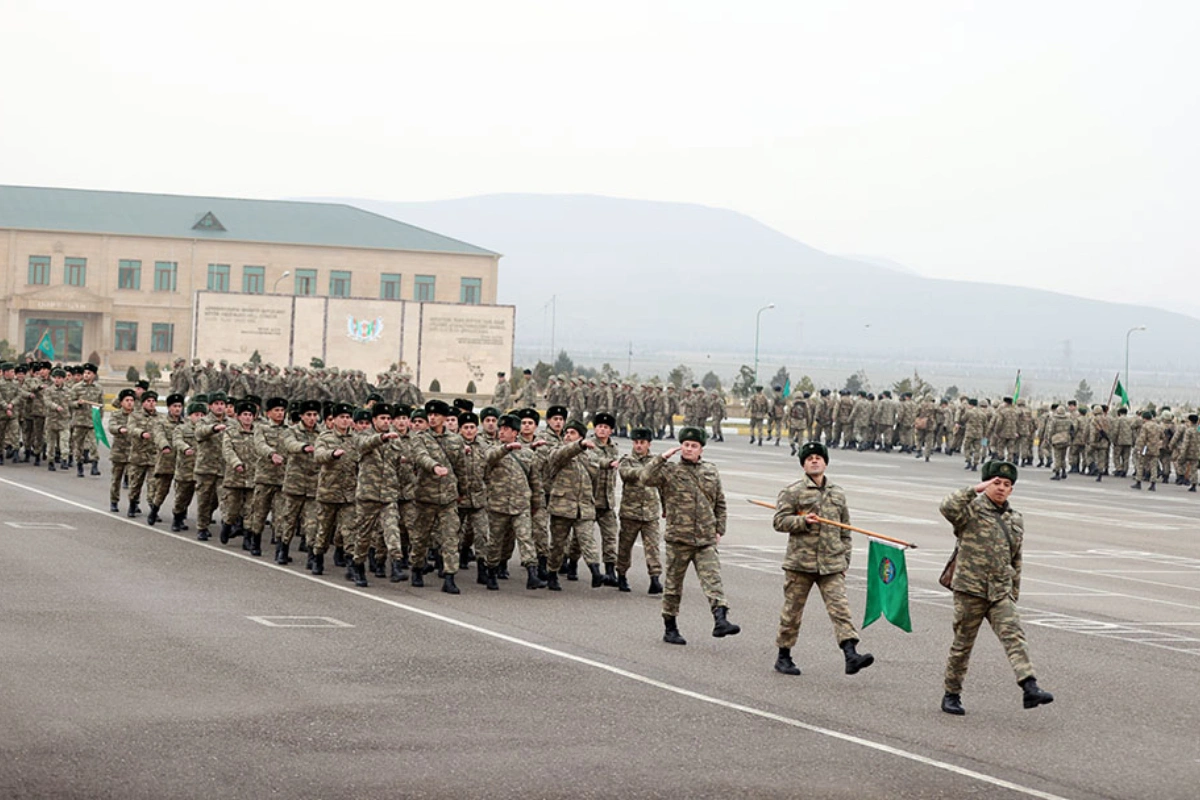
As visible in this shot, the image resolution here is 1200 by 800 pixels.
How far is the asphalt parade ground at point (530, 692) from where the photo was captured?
899 cm

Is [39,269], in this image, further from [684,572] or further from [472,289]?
[684,572]

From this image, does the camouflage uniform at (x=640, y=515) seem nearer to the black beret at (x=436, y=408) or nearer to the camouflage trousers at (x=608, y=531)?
the camouflage trousers at (x=608, y=531)

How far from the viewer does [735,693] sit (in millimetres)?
11539

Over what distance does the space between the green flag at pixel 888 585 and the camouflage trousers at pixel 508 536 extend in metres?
4.76

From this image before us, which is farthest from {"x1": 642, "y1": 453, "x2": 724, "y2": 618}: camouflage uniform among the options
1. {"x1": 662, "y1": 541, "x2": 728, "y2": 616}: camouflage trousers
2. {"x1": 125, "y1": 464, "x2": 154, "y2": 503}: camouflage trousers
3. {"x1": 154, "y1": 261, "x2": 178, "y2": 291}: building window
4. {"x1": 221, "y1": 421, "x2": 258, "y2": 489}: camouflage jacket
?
{"x1": 154, "y1": 261, "x2": 178, "y2": 291}: building window

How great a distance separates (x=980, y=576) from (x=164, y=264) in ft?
302

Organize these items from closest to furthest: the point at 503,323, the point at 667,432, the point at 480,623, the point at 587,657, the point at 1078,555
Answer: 1. the point at 587,657
2. the point at 480,623
3. the point at 1078,555
4. the point at 667,432
5. the point at 503,323

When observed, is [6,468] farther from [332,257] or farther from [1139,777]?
[332,257]

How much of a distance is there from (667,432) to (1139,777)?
5094 centimetres

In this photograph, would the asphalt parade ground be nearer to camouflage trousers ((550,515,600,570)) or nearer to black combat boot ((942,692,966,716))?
black combat boot ((942,692,966,716))

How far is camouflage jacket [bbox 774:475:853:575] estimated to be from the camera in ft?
40.2

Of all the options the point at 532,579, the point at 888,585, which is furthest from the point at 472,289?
the point at 888,585

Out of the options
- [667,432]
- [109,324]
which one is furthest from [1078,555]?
[109,324]

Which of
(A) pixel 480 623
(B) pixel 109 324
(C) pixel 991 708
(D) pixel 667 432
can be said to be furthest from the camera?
(B) pixel 109 324
